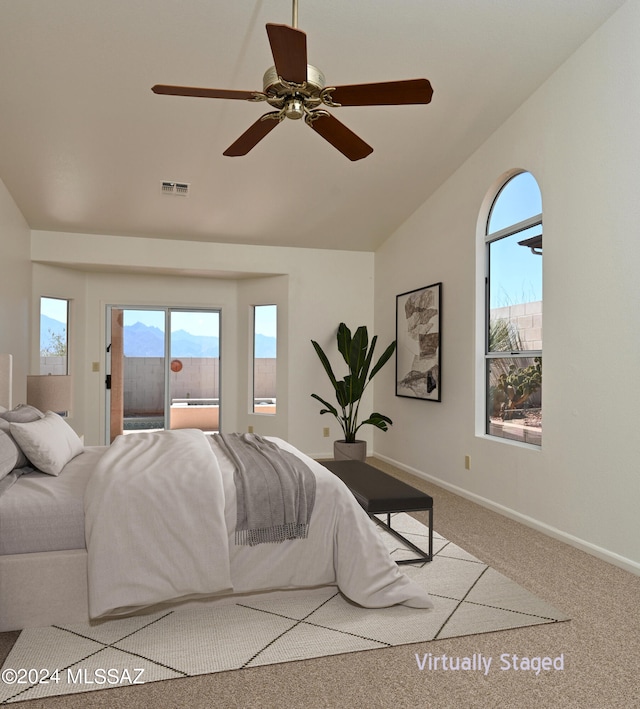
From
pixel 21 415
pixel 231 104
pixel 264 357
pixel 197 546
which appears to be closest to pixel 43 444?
pixel 21 415

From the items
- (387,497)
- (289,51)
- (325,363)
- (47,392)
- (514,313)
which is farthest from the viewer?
(325,363)

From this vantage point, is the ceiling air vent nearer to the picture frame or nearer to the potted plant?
the potted plant

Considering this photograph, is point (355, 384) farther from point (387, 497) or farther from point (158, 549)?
point (158, 549)

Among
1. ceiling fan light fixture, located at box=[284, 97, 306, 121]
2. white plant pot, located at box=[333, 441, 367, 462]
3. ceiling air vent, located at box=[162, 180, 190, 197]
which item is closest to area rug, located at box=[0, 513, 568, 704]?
ceiling fan light fixture, located at box=[284, 97, 306, 121]

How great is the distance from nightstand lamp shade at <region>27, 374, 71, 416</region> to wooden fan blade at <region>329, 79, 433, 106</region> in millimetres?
3297

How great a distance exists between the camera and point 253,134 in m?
2.93

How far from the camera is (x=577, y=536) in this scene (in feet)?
11.6

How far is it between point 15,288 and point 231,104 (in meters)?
2.68

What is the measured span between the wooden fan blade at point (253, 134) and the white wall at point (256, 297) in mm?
3339

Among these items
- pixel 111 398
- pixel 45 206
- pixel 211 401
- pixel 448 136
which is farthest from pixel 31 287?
pixel 448 136

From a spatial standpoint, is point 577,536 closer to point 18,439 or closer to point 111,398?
point 18,439

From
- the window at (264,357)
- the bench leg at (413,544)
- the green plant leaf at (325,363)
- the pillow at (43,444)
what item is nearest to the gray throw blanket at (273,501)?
the bench leg at (413,544)

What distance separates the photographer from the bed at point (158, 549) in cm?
238

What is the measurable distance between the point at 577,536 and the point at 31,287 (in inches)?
216
